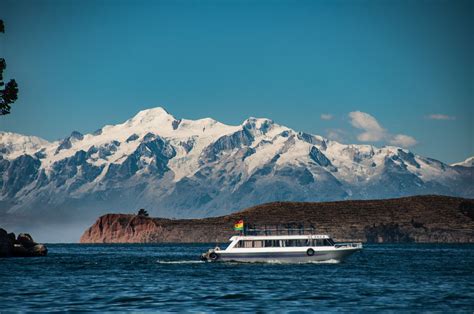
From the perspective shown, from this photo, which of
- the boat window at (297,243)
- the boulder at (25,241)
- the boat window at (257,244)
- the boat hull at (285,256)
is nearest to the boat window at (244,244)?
the boat window at (257,244)

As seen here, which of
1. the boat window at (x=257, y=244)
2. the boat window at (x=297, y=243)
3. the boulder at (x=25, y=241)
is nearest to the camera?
the boat window at (x=297, y=243)

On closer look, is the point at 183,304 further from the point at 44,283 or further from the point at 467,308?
the point at 44,283

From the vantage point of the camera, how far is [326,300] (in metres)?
61.7

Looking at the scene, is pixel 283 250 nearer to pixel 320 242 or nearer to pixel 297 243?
pixel 297 243

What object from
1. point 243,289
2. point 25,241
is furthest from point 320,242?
point 25,241

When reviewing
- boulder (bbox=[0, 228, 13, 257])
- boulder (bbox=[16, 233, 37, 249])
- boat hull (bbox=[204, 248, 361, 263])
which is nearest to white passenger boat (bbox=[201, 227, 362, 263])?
boat hull (bbox=[204, 248, 361, 263])

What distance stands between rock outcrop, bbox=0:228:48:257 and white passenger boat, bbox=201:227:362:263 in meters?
46.2

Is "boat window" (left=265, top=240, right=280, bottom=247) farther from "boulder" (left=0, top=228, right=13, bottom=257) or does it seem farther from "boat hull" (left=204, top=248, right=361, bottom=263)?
"boulder" (left=0, top=228, right=13, bottom=257)

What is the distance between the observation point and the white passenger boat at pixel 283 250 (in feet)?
364

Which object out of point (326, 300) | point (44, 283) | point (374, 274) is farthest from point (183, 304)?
point (374, 274)

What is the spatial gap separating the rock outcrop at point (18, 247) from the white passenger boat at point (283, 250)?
46.2m

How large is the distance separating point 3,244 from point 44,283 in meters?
66.0

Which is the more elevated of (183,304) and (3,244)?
(3,244)

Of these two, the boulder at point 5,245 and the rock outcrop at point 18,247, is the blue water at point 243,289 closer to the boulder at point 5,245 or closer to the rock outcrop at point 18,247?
the boulder at point 5,245
